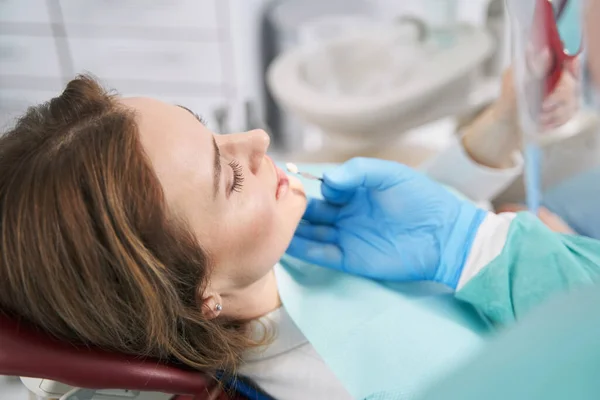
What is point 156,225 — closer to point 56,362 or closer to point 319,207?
point 56,362

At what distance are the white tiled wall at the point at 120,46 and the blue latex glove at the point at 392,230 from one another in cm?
129

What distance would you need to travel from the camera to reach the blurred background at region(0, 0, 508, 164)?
1696 mm

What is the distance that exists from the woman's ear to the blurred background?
878mm

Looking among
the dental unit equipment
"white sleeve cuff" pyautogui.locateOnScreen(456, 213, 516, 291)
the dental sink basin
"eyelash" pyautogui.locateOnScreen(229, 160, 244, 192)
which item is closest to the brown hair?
"eyelash" pyautogui.locateOnScreen(229, 160, 244, 192)

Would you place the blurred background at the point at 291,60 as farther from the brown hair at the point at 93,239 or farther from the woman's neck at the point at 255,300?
the brown hair at the point at 93,239

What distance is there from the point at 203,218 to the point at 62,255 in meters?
0.18

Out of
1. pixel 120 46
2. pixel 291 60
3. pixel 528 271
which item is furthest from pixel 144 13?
pixel 528 271

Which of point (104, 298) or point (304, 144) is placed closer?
point (104, 298)

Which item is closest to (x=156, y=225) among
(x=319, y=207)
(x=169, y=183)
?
(x=169, y=183)

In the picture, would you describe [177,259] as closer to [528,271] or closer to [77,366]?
[77,366]

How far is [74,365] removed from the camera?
75 centimetres

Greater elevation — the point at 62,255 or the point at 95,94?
the point at 95,94

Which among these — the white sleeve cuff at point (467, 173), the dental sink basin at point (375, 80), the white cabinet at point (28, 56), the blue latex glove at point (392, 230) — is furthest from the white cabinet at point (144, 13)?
the blue latex glove at point (392, 230)

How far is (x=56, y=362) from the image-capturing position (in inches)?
29.2
